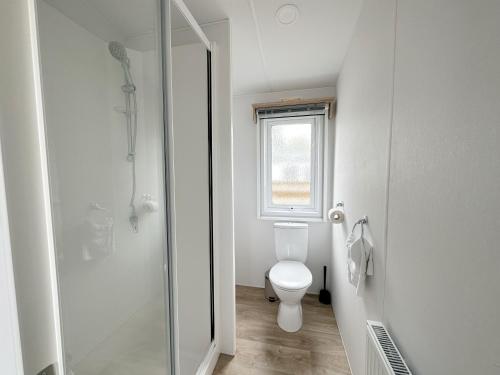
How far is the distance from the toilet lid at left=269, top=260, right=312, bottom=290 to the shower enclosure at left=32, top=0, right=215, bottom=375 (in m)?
1.00

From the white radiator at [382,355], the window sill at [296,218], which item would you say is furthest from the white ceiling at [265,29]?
the white radiator at [382,355]

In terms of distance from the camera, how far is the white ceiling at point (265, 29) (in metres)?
0.89

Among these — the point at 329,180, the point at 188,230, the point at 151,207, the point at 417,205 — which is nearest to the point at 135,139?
the point at 151,207

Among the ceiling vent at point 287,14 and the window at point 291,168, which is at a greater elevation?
the ceiling vent at point 287,14

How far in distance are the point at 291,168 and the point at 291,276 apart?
1207 millimetres

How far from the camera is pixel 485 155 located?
0.43 m

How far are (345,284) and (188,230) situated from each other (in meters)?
1.29

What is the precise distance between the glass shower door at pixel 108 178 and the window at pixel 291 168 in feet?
5.28

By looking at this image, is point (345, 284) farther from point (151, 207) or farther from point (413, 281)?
point (151, 207)

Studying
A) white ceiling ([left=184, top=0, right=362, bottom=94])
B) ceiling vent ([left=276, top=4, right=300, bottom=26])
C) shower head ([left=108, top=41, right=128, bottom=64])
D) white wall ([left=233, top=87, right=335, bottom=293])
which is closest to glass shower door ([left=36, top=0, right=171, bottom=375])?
shower head ([left=108, top=41, right=128, bottom=64])

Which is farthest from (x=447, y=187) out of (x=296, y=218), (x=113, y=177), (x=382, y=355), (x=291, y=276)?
(x=296, y=218)

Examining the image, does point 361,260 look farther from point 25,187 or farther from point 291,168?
point 291,168

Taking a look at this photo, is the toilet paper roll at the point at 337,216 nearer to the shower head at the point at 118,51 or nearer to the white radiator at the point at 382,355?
the white radiator at the point at 382,355

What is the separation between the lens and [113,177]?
2.96 feet
